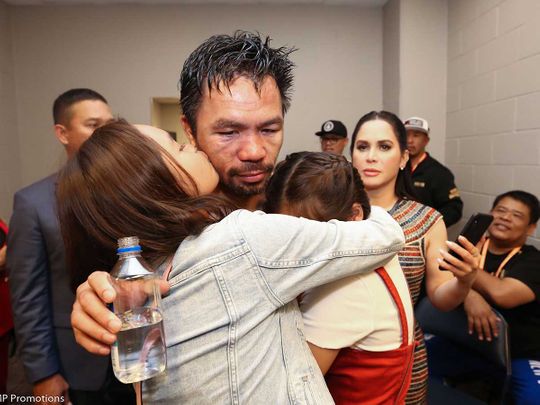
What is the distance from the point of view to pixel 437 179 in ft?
10.0

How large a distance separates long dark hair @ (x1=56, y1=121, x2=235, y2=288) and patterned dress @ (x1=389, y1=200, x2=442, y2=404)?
81cm

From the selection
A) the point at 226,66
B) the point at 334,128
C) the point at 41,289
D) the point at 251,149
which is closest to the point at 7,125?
the point at 41,289

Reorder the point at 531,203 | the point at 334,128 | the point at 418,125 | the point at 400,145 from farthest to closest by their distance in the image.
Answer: the point at 334,128 < the point at 418,125 < the point at 531,203 < the point at 400,145

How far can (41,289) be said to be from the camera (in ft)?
4.74

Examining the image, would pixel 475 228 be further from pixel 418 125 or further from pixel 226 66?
pixel 418 125

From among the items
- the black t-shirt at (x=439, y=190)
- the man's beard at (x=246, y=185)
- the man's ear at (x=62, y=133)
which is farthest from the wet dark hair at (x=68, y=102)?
the black t-shirt at (x=439, y=190)

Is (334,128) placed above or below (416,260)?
above

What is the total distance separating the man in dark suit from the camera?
4.62 ft

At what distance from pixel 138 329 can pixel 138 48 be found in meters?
3.76

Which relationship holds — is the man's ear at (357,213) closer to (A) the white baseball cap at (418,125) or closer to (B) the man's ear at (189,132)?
(B) the man's ear at (189,132)

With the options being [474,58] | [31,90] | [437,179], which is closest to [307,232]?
[437,179]

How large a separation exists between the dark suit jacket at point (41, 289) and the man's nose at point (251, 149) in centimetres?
81

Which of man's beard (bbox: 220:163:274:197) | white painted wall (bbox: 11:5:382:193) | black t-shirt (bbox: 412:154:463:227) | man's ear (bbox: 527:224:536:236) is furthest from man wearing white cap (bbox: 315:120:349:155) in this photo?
man's beard (bbox: 220:163:274:197)

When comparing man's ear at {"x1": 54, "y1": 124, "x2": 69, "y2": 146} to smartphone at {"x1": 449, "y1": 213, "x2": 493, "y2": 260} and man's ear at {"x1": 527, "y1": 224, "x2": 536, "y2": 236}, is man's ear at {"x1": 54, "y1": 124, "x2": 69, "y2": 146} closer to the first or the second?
smartphone at {"x1": 449, "y1": 213, "x2": 493, "y2": 260}
